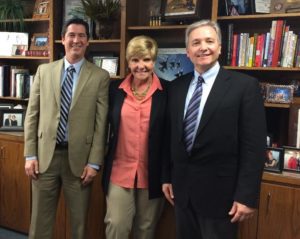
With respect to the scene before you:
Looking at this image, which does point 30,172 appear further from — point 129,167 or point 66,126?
point 129,167

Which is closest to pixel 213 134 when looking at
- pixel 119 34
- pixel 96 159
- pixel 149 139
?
pixel 149 139

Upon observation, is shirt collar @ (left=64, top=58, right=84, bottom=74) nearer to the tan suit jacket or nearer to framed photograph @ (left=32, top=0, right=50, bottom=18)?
the tan suit jacket

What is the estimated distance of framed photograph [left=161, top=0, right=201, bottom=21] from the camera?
247 centimetres

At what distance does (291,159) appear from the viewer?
211 cm

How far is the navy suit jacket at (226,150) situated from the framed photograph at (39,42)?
1.98m

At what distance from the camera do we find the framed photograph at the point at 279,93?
2303 millimetres

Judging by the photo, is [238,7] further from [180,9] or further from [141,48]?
[141,48]

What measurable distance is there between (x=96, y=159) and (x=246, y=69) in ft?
3.84

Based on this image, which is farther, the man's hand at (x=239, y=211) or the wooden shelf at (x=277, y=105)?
the wooden shelf at (x=277, y=105)

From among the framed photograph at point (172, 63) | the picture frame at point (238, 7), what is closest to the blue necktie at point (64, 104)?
the framed photograph at point (172, 63)

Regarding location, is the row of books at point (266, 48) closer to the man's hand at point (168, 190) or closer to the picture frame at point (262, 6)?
the picture frame at point (262, 6)

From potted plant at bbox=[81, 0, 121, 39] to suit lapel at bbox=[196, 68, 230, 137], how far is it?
142cm

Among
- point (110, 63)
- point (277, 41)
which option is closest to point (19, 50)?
point (110, 63)

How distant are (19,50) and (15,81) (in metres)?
0.28
